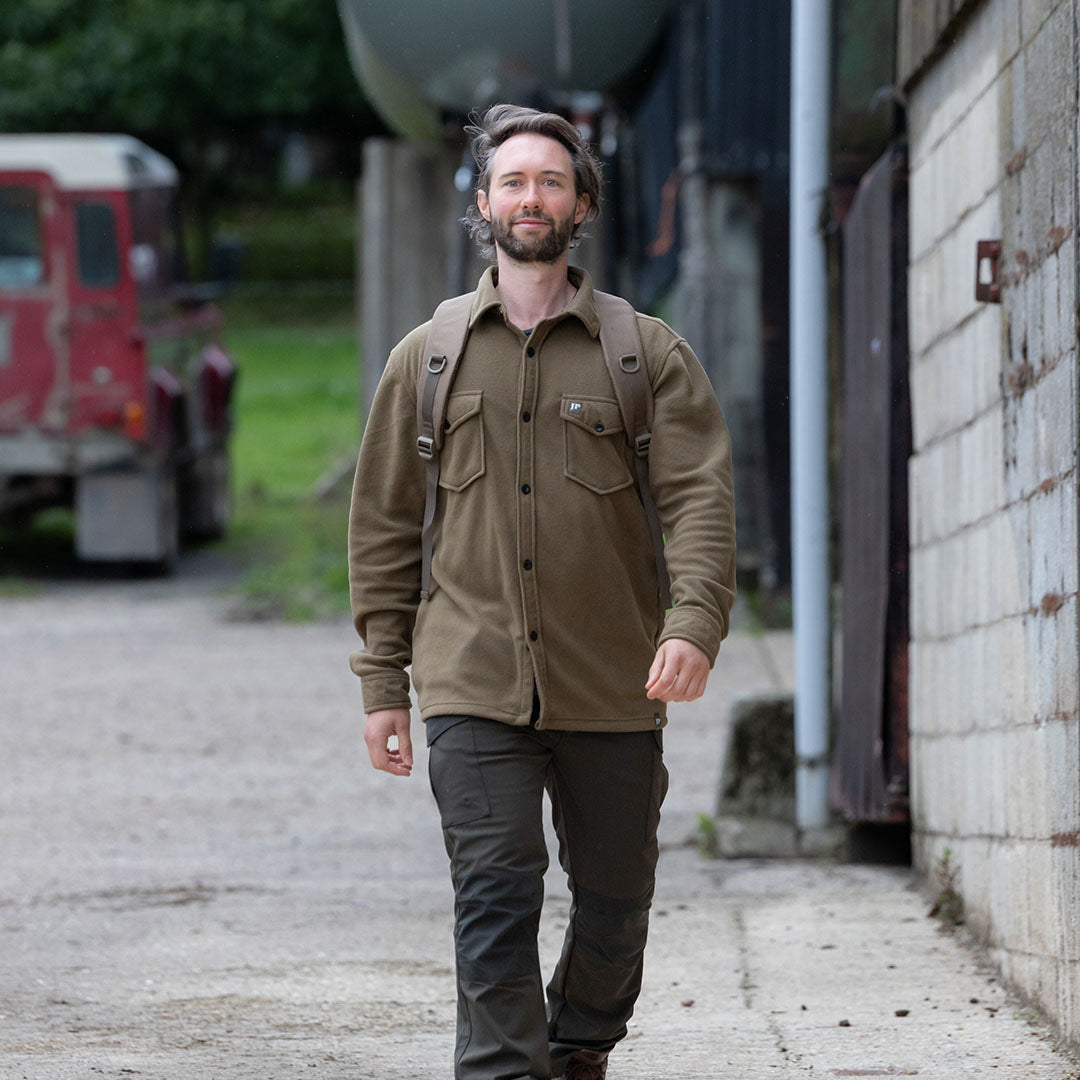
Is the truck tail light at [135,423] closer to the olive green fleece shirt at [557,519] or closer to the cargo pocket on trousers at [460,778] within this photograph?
the olive green fleece shirt at [557,519]

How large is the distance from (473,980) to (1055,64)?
2.24 meters

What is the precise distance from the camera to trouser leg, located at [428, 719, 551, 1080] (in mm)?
3318

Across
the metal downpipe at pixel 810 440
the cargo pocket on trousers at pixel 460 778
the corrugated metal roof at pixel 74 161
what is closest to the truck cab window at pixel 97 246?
the corrugated metal roof at pixel 74 161

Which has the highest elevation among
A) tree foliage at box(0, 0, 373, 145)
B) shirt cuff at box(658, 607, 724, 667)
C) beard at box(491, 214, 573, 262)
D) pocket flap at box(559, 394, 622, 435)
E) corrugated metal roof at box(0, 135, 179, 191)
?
tree foliage at box(0, 0, 373, 145)

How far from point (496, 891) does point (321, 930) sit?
2.24 meters

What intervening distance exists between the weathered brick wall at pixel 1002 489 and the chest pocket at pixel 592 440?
1.02m

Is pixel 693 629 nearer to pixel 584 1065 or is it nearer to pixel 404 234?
pixel 584 1065

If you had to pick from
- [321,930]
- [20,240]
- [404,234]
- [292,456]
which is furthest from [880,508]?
[292,456]

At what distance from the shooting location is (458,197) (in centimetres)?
1266

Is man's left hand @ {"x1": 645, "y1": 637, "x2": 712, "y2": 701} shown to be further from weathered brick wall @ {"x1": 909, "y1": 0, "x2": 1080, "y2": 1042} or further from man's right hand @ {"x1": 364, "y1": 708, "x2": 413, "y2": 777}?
weathered brick wall @ {"x1": 909, "y1": 0, "x2": 1080, "y2": 1042}

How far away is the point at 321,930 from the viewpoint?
17.9 feet

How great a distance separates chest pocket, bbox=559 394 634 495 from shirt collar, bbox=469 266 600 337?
0.15m

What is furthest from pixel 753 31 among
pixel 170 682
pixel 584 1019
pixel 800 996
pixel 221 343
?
pixel 584 1019

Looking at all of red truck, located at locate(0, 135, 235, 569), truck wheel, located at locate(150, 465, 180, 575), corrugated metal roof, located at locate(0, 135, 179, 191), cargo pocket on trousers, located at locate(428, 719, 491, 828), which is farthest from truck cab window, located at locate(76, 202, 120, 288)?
cargo pocket on trousers, located at locate(428, 719, 491, 828)
